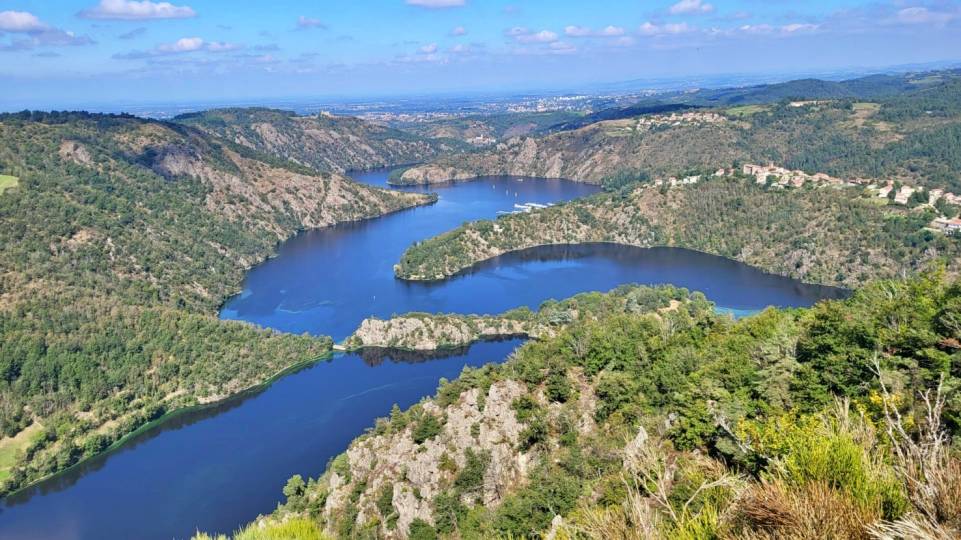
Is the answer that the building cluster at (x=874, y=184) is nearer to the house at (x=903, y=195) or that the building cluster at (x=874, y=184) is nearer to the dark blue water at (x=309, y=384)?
the house at (x=903, y=195)

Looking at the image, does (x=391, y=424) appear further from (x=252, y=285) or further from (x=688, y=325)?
(x=252, y=285)

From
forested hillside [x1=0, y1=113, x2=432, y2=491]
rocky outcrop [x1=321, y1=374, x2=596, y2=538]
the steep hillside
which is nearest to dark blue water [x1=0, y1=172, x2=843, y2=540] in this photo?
the steep hillside

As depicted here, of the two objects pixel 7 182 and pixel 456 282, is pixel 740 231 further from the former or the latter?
pixel 7 182

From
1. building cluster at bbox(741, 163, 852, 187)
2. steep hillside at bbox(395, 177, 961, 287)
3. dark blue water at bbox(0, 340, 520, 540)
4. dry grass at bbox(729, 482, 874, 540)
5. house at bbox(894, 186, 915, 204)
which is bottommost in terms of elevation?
dark blue water at bbox(0, 340, 520, 540)

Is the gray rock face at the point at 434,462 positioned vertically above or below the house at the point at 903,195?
below

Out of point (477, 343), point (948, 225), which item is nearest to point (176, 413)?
point (477, 343)

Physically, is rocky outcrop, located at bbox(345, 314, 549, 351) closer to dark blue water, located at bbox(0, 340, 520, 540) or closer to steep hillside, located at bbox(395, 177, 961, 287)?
dark blue water, located at bbox(0, 340, 520, 540)

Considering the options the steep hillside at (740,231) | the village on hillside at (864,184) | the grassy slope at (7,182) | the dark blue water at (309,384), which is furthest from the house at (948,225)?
the grassy slope at (7,182)
